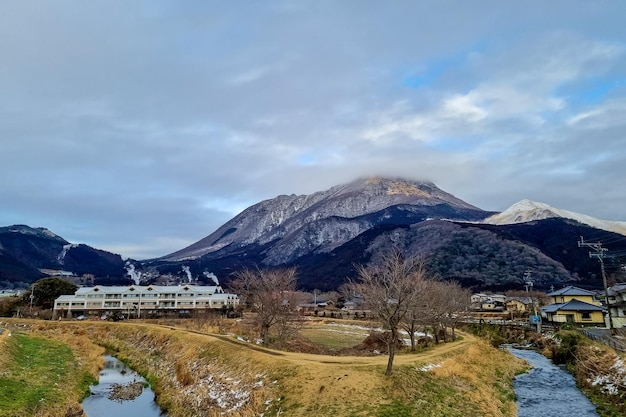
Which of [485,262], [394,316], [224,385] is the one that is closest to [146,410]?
[224,385]

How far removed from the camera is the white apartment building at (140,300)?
124m

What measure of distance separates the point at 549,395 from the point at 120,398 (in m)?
36.9

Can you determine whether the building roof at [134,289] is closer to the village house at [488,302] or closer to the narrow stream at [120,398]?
the village house at [488,302]

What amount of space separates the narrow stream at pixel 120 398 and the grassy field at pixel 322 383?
1150 mm

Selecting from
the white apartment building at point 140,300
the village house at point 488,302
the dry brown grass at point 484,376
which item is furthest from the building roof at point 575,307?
the white apartment building at point 140,300

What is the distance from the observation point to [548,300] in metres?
116

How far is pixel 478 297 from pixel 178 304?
321ft

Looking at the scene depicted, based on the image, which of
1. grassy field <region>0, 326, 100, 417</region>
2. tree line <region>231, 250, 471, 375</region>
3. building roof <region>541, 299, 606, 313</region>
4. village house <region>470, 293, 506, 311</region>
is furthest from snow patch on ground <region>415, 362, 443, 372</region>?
village house <region>470, 293, 506, 311</region>

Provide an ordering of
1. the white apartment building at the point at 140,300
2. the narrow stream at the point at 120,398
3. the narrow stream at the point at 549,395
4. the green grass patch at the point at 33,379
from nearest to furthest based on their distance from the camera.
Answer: the green grass patch at the point at 33,379 < the narrow stream at the point at 549,395 < the narrow stream at the point at 120,398 < the white apartment building at the point at 140,300

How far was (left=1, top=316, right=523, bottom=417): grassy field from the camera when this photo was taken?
999 inches

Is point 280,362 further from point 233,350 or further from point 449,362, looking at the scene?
point 449,362

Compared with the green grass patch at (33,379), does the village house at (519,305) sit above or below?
below

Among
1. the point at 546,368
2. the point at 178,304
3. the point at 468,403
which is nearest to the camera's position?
the point at 468,403

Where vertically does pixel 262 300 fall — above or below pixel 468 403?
above
